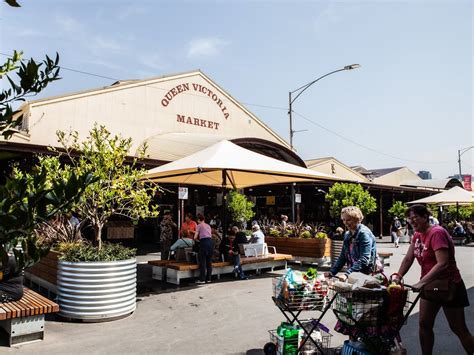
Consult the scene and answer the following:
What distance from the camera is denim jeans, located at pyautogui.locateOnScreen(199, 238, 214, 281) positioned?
848 cm

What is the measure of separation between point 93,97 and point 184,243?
12.7m

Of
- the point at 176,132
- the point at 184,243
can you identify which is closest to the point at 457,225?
the point at 176,132

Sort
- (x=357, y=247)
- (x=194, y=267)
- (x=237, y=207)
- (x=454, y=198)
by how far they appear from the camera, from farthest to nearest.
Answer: (x=454, y=198), (x=237, y=207), (x=194, y=267), (x=357, y=247)

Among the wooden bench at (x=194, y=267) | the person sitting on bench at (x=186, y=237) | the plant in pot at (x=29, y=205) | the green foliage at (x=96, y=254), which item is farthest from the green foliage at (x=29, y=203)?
the person sitting on bench at (x=186, y=237)

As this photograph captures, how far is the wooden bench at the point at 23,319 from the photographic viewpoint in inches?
193

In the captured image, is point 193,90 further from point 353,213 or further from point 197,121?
point 353,213

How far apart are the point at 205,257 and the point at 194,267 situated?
31cm

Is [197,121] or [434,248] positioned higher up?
[197,121]

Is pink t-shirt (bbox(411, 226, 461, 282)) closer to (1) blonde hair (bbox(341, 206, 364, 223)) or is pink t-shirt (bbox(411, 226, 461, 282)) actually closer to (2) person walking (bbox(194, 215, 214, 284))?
(1) blonde hair (bbox(341, 206, 364, 223))

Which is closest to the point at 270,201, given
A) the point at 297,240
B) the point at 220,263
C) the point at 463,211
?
the point at 463,211

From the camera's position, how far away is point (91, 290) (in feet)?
19.2

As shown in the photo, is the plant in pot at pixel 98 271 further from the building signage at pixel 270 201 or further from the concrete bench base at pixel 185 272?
the building signage at pixel 270 201

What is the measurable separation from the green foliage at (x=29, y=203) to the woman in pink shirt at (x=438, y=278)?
10.9 ft

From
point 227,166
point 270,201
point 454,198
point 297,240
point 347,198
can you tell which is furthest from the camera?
point 270,201
